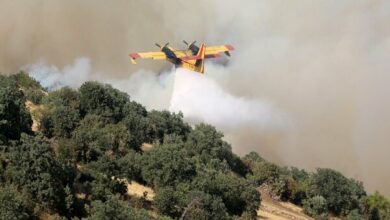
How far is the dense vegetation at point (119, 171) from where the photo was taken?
36.9 metres

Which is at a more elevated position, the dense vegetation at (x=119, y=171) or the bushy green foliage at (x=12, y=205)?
the dense vegetation at (x=119, y=171)

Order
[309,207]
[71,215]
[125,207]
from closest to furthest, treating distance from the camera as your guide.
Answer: [125,207], [71,215], [309,207]

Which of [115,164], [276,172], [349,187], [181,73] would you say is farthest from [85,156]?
[181,73]

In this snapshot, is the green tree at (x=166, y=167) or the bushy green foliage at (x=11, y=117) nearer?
the bushy green foliage at (x=11, y=117)

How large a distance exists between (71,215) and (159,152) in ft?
50.1

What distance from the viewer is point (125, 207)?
34594mm

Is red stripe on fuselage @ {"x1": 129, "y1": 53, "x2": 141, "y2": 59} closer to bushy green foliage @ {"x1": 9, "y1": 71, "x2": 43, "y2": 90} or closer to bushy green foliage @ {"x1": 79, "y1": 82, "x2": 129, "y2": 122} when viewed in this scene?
bushy green foliage @ {"x1": 9, "y1": 71, "x2": 43, "y2": 90}

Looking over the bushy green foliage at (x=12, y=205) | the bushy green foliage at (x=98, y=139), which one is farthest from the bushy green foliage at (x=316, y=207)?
the bushy green foliage at (x=12, y=205)

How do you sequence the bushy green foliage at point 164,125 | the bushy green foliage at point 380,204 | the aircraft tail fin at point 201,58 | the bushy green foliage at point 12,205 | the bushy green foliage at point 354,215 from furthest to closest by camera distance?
the aircraft tail fin at point 201,58 → the bushy green foliage at point 380,204 → the bushy green foliage at point 164,125 → the bushy green foliage at point 354,215 → the bushy green foliage at point 12,205

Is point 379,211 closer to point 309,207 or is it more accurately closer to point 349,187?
point 349,187

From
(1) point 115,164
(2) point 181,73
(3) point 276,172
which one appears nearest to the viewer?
(1) point 115,164

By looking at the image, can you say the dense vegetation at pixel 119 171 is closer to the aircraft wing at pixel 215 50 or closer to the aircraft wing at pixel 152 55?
the aircraft wing at pixel 152 55

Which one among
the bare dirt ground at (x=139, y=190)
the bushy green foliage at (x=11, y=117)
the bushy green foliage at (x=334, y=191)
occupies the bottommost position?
the bare dirt ground at (x=139, y=190)

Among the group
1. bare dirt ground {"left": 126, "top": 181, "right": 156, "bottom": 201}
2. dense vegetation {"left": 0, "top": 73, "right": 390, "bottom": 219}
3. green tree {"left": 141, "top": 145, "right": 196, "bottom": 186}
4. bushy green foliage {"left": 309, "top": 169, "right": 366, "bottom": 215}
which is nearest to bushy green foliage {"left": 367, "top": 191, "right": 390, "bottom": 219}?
dense vegetation {"left": 0, "top": 73, "right": 390, "bottom": 219}
